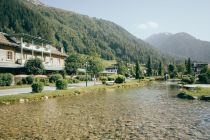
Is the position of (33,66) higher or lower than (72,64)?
lower

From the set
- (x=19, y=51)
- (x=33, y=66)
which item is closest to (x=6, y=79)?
(x=33, y=66)

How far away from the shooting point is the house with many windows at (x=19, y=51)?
52.9 m

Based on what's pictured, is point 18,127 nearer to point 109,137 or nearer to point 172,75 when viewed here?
point 109,137

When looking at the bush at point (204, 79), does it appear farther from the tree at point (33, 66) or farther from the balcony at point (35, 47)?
the balcony at point (35, 47)

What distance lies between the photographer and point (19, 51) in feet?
194

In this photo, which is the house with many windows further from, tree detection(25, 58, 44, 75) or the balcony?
tree detection(25, 58, 44, 75)

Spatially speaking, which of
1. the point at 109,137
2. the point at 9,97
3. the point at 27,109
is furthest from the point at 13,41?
the point at 109,137

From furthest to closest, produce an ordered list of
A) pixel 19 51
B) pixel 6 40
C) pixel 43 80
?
1. pixel 19 51
2. pixel 6 40
3. pixel 43 80

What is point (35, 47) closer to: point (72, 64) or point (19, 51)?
point (19, 51)

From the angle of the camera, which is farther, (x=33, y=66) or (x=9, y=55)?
(x=9, y=55)

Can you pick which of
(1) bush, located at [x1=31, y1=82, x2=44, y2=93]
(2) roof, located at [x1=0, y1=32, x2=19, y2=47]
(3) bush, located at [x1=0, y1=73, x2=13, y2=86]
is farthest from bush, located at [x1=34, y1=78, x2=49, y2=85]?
(1) bush, located at [x1=31, y1=82, x2=44, y2=93]

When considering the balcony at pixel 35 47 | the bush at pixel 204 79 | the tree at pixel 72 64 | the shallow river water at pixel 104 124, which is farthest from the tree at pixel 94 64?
the shallow river water at pixel 104 124

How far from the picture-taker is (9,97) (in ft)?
101

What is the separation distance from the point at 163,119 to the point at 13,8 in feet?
659
